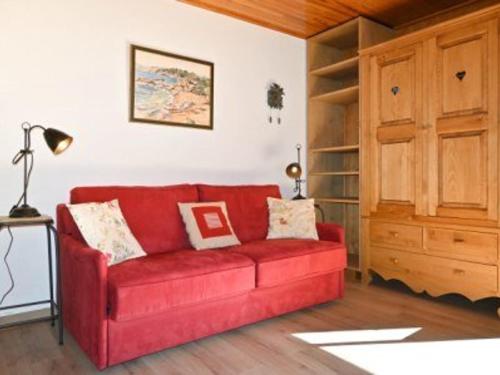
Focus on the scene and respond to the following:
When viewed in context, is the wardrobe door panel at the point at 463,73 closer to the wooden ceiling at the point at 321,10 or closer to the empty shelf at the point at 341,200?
the wooden ceiling at the point at 321,10

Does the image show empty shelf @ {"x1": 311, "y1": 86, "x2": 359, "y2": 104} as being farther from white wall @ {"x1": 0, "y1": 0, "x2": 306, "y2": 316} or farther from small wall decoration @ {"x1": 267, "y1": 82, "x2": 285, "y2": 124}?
white wall @ {"x1": 0, "y1": 0, "x2": 306, "y2": 316}

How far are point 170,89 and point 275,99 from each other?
46.4 inches

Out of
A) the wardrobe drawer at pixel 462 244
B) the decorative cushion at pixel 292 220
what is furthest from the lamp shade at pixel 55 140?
the wardrobe drawer at pixel 462 244

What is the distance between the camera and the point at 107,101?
2.81m

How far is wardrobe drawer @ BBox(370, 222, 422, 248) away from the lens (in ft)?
9.72

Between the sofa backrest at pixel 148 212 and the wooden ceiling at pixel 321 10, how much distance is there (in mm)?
1756

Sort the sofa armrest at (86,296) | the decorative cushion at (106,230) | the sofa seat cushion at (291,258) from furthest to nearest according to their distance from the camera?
1. the sofa seat cushion at (291,258)
2. the decorative cushion at (106,230)
3. the sofa armrest at (86,296)

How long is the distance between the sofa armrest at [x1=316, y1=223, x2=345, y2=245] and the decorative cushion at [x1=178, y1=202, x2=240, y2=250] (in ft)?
2.32

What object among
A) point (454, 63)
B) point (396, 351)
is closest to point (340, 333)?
point (396, 351)

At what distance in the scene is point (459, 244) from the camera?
2699 millimetres

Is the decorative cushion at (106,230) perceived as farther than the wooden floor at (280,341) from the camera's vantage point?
Yes

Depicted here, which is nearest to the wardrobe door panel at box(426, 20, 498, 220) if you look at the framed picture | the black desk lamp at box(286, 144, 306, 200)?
the black desk lamp at box(286, 144, 306, 200)

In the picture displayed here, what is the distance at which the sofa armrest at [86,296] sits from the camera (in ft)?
5.81

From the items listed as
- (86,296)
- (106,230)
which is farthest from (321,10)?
(86,296)
